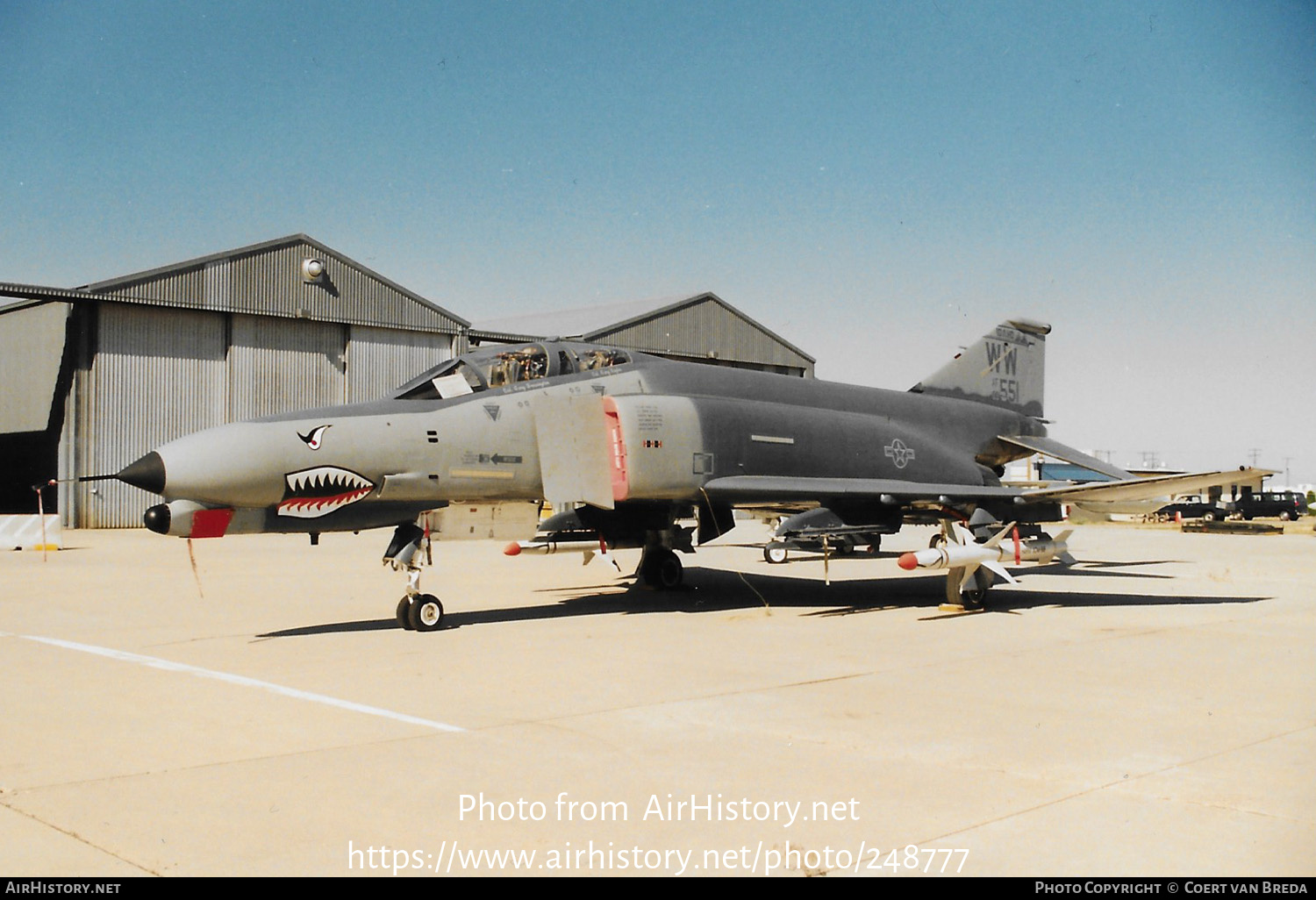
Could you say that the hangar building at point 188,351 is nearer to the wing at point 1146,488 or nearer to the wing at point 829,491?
the wing at point 829,491

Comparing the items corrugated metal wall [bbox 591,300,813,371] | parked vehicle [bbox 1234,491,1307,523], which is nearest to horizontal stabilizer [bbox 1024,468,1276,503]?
corrugated metal wall [bbox 591,300,813,371]

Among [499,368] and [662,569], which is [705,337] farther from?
[499,368]

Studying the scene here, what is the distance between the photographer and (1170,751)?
18.5 ft

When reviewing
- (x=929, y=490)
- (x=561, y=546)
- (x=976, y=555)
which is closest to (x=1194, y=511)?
(x=929, y=490)

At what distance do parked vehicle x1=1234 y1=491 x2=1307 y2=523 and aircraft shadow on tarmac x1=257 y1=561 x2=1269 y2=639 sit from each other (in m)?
33.3

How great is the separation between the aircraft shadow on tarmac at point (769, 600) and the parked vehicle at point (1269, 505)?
33.3 meters

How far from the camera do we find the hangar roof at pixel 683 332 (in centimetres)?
3909

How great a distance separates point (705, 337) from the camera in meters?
41.2

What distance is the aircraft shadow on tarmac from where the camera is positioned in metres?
11.6

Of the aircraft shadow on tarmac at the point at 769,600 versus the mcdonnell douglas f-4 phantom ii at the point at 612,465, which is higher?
the mcdonnell douglas f-4 phantom ii at the point at 612,465

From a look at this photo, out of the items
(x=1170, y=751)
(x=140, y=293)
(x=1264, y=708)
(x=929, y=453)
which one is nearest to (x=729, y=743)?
(x=1170, y=751)

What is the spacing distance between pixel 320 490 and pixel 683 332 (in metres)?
31.5

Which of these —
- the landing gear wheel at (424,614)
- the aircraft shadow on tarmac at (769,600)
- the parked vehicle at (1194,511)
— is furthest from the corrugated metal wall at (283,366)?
the parked vehicle at (1194,511)
